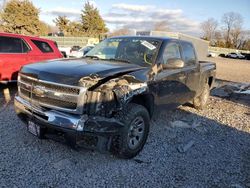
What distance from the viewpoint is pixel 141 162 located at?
420cm

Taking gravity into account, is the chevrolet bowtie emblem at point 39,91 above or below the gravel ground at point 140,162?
above

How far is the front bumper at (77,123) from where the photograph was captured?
3.49 metres

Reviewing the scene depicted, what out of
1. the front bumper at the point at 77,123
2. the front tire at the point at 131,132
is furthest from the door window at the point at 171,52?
the front bumper at the point at 77,123

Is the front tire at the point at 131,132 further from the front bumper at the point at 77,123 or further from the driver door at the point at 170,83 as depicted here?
the driver door at the point at 170,83

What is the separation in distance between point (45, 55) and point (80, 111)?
6.18 m

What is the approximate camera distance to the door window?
5.10 m

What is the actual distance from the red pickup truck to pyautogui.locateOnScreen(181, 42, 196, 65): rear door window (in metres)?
4.86

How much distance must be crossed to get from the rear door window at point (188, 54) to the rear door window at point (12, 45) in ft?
16.4

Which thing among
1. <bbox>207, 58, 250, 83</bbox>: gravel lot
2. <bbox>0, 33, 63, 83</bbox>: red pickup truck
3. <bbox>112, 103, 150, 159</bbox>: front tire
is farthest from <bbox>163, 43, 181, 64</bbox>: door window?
<bbox>207, 58, 250, 83</bbox>: gravel lot

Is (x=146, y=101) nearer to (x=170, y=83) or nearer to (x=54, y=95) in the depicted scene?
(x=170, y=83)

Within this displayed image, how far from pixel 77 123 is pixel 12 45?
5.79 m

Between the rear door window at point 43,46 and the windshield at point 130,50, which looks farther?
the rear door window at point 43,46

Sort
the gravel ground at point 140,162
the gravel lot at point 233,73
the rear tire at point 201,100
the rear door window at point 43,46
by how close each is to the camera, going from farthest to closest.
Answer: the gravel lot at point 233,73
the rear door window at point 43,46
the rear tire at point 201,100
the gravel ground at point 140,162

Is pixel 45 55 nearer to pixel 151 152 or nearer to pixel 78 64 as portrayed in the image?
pixel 78 64
